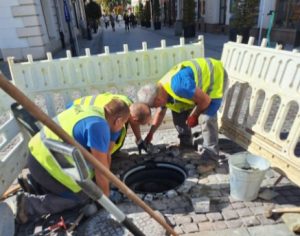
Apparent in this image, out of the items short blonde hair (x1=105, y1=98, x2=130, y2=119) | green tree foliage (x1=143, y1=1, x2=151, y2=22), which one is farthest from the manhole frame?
green tree foliage (x1=143, y1=1, x2=151, y2=22)

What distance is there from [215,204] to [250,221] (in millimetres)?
426

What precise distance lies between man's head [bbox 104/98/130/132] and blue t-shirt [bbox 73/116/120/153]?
0.19 meters

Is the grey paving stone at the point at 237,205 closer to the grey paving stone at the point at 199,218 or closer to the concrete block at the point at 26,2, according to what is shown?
the grey paving stone at the point at 199,218

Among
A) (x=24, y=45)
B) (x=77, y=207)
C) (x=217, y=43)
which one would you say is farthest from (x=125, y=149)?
(x=217, y=43)

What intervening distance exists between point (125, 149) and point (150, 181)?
72 centimetres

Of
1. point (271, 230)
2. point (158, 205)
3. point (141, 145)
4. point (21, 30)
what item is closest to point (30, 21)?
point (21, 30)

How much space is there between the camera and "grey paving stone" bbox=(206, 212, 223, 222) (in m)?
3.16

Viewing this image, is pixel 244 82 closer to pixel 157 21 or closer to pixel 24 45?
pixel 24 45

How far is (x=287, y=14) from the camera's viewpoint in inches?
529

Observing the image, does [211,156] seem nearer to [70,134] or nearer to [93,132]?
[93,132]

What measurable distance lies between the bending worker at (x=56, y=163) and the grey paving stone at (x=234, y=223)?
131 cm

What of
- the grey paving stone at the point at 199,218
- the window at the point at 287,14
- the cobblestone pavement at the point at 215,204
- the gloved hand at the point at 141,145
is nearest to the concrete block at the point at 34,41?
the gloved hand at the point at 141,145

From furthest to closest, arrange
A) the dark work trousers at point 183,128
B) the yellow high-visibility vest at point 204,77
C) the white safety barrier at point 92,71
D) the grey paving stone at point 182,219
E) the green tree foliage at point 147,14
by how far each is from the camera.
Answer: the green tree foliage at point 147,14, the white safety barrier at point 92,71, the dark work trousers at point 183,128, the yellow high-visibility vest at point 204,77, the grey paving stone at point 182,219

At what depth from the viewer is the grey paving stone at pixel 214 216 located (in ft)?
10.4
